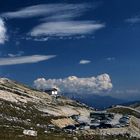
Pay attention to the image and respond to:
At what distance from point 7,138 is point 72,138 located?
1517 inches

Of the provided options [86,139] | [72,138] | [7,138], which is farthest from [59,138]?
[7,138]

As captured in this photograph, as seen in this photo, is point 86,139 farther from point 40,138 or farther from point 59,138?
point 40,138

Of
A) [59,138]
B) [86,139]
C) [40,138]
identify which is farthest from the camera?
[86,139]

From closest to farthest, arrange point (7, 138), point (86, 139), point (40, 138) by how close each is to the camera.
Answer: point (7, 138)
point (40, 138)
point (86, 139)

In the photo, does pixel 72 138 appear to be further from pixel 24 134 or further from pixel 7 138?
pixel 7 138

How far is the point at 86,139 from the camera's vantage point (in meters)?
187

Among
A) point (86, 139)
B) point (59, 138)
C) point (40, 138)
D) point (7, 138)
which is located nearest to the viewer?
point (7, 138)

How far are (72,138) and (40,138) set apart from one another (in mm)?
18928

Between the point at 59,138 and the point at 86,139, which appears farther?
the point at 86,139

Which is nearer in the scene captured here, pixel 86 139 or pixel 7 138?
pixel 7 138

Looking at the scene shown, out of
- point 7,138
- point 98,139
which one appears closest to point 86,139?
point 98,139

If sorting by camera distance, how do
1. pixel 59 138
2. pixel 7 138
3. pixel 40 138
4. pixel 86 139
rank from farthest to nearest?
pixel 86 139, pixel 59 138, pixel 40 138, pixel 7 138

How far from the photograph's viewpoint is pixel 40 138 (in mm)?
161750

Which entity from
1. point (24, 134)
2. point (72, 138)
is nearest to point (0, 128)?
point (24, 134)
